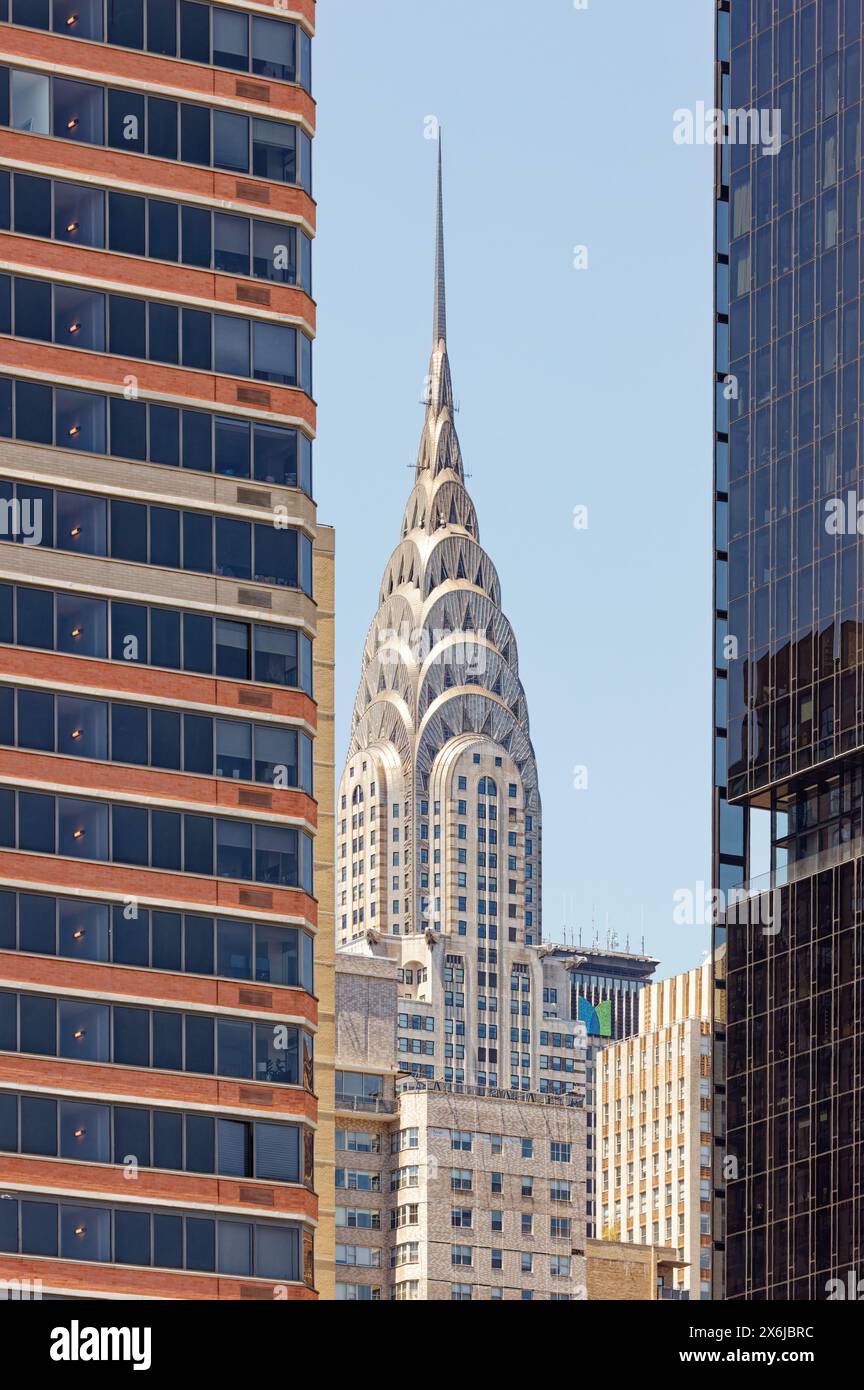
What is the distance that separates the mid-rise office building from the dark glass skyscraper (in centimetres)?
4070

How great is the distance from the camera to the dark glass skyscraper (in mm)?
126500

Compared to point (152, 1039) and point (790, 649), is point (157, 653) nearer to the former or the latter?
point (152, 1039)

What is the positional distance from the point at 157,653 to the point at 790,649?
5238cm

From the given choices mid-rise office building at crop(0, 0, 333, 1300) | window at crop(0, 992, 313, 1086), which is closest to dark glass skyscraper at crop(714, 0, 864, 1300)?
mid-rise office building at crop(0, 0, 333, 1300)

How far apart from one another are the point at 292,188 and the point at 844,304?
1756 inches

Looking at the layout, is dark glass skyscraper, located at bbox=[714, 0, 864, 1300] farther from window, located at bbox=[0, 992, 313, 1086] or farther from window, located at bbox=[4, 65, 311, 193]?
window, located at bbox=[0, 992, 313, 1086]

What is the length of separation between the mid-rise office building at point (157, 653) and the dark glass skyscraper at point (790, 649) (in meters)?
40.7

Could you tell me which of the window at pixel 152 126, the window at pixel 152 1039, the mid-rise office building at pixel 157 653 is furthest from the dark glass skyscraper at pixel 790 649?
the window at pixel 152 1039

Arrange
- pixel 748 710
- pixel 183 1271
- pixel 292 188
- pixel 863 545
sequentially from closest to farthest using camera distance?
pixel 183 1271, pixel 292 188, pixel 863 545, pixel 748 710

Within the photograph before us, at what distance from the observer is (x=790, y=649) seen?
13150 centimetres

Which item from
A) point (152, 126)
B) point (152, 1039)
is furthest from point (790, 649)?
point (152, 1039)
